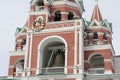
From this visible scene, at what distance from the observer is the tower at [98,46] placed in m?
39.8

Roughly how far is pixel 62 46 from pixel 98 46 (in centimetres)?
464

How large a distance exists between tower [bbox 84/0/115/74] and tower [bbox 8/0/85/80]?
1746 millimetres

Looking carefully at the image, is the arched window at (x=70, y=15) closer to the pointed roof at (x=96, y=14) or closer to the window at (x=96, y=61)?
the pointed roof at (x=96, y=14)

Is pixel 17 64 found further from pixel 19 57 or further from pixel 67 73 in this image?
pixel 67 73

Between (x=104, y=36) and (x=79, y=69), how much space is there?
6.79 m

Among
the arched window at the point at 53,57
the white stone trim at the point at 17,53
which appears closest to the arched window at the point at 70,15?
the arched window at the point at 53,57

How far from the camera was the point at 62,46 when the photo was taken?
4231 cm

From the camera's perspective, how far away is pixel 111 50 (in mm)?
40875

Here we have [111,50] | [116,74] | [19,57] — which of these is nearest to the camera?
[116,74]

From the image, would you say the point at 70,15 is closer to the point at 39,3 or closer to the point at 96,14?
the point at 96,14

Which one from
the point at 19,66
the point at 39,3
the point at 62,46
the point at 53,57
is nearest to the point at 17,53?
the point at 19,66

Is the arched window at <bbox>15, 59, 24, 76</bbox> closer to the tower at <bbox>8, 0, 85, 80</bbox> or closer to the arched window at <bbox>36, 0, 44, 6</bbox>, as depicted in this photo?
the tower at <bbox>8, 0, 85, 80</bbox>

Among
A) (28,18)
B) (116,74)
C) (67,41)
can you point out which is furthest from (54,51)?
(116,74)

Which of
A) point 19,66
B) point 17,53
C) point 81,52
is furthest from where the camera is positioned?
point 19,66
